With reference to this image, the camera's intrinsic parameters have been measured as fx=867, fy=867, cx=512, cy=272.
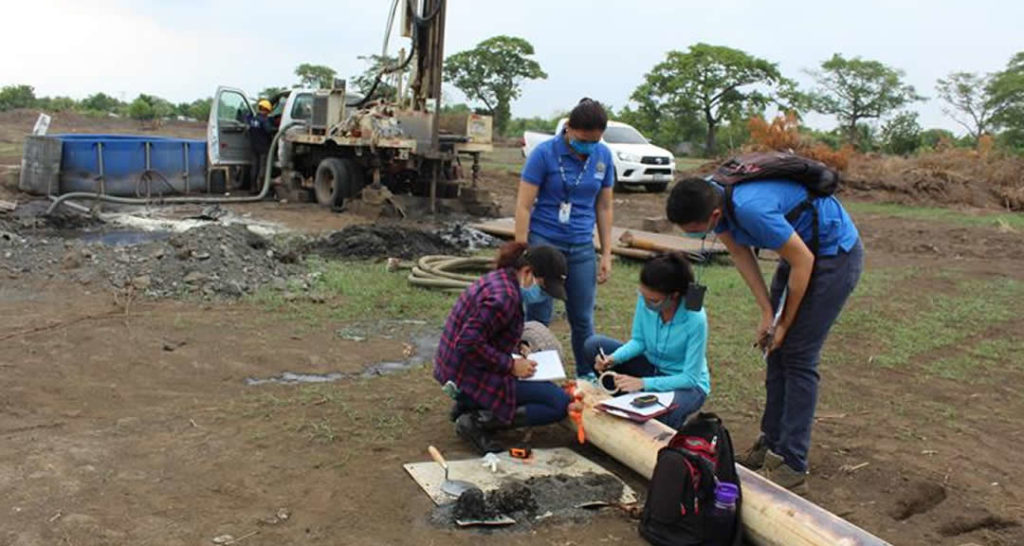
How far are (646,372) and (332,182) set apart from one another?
36.2ft

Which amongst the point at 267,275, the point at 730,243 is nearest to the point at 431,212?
the point at 267,275

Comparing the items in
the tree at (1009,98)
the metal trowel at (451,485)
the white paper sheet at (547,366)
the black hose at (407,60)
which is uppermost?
the tree at (1009,98)

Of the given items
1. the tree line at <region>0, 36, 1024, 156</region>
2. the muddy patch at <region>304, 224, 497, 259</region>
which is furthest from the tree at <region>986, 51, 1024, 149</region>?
the muddy patch at <region>304, 224, 497, 259</region>

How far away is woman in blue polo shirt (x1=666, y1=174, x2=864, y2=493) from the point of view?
3582 millimetres

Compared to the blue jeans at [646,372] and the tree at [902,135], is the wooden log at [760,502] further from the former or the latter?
the tree at [902,135]

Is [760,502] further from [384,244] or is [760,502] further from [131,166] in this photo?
[131,166]

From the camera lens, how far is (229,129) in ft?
52.0

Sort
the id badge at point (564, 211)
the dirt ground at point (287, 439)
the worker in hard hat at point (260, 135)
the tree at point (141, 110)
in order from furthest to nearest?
the tree at point (141, 110) < the worker in hard hat at point (260, 135) < the id badge at point (564, 211) < the dirt ground at point (287, 439)

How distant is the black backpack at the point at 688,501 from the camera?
3373mm

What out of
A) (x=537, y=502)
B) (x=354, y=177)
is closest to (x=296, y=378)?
(x=537, y=502)

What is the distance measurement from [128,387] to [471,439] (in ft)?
7.39

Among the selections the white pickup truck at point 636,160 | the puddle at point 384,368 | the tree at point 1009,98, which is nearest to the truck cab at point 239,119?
the white pickup truck at point 636,160

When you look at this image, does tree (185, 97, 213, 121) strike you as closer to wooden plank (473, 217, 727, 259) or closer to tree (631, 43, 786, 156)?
tree (631, 43, 786, 156)

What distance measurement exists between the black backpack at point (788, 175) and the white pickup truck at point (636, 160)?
15.7 m
